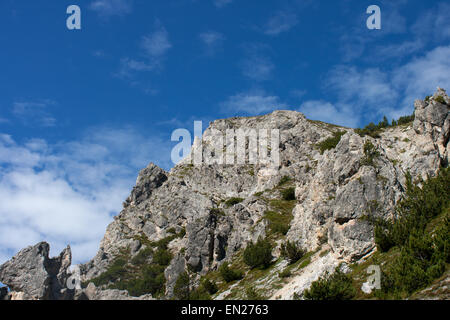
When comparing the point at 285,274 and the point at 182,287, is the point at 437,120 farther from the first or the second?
the point at 182,287

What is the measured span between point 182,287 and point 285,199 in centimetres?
3448

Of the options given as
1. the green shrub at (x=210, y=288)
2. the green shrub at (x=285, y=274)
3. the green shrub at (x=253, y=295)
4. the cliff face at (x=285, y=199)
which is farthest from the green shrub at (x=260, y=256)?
the green shrub at (x=253, y=295)

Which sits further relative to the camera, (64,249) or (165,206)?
(165,206)

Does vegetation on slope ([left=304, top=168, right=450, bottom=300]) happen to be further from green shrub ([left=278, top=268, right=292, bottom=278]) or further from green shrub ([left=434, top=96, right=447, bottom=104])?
green shrub ([left=434, top=96, right=447, bottom=104])

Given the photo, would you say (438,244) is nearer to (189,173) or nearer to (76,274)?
(76,274)

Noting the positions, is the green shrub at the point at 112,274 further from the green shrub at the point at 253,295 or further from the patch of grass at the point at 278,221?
the green shrub at the point at 253,295

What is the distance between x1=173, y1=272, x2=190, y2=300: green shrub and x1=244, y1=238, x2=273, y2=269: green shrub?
15513mm

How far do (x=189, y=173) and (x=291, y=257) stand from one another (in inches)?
3837

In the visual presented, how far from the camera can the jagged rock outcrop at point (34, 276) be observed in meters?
86.7

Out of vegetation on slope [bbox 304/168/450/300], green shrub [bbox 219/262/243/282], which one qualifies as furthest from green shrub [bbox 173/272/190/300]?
vegetation on slope [bbox 304/168/450/300]

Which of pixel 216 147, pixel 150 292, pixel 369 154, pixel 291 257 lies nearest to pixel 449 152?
pixel 369 154

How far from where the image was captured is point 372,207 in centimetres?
3869

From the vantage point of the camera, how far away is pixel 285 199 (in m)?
88.5

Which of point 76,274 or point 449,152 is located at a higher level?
point 449,152
